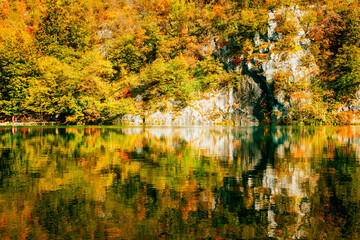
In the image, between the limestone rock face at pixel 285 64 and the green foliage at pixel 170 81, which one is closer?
the limestone rock face at pixel 285 64

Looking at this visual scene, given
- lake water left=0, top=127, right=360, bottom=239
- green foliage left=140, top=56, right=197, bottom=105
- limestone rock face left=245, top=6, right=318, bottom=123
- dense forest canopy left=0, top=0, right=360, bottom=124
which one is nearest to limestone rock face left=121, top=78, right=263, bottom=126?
dense forest canopy left=0, top=0, right=360, bottom=124

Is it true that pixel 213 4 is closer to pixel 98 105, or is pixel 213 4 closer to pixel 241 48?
pixel 241 48

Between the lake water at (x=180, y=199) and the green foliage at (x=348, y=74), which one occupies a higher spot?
the green foliage at (x=348, y=74)

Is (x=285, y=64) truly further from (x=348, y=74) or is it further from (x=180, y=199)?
(x=180, y=199)

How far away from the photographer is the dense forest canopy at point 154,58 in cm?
4547

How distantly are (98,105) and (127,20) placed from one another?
25.5m

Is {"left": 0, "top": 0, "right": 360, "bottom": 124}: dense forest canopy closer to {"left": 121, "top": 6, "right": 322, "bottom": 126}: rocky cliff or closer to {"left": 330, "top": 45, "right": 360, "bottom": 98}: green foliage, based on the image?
{"left": 330, "top": 45, "right": 360, "bottom": 98}: green foliage

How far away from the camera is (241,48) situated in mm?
48750

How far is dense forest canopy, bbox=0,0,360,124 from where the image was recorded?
4547 centimetres

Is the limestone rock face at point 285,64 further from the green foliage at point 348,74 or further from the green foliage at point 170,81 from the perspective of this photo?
the green foliage at point 170,81

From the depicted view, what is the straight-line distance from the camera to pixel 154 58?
55.4 meters

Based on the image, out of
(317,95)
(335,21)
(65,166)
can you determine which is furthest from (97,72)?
(335,21)

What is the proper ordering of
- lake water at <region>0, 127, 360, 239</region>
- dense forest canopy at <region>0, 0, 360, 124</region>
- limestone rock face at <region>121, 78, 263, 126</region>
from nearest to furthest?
lake water at <region>0, 127, 360, 239</region>
limestone rock face at <region>121, 78, 263, 126</region>
dense forest canopy at <region>0, 0, 360, 124</region>

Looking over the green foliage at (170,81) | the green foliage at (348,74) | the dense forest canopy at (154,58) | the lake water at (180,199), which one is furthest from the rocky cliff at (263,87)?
the lake water at (180,199)
